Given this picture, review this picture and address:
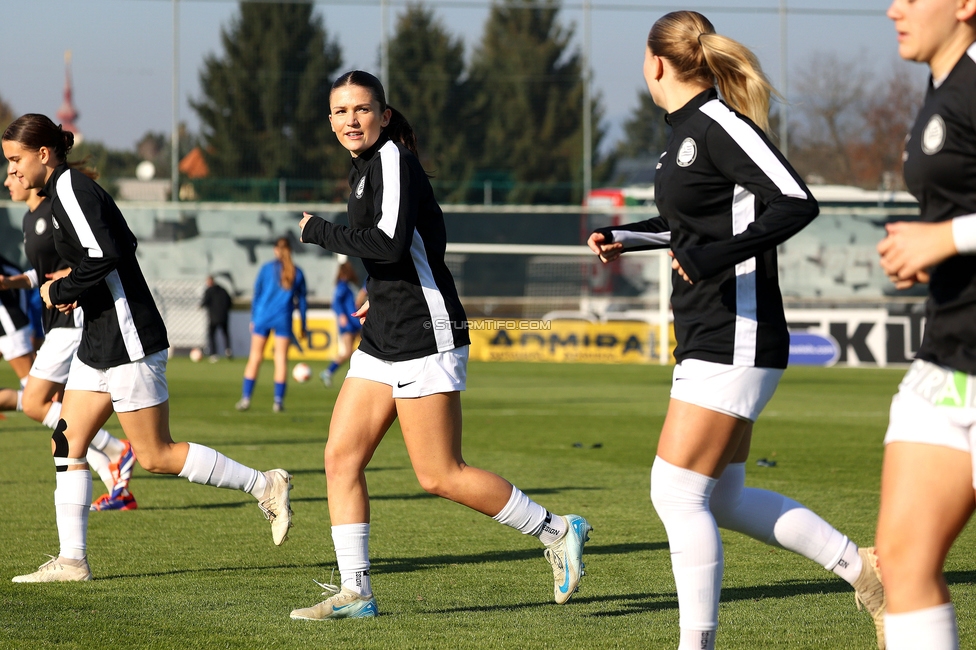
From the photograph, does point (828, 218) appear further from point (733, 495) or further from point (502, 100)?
Result: point (733, 495)

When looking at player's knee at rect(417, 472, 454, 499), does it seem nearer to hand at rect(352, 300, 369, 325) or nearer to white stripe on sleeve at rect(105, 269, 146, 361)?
hand at rect(352, 300, 369, 325)

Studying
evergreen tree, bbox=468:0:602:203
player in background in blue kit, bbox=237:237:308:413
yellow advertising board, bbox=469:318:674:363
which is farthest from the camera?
evergreen tree, bbox=468:0:602:203

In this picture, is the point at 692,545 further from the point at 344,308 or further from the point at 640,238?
the point at 344,308

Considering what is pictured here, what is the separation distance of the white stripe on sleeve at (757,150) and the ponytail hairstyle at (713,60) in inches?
6.1

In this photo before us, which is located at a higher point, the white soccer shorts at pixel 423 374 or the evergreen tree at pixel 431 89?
the evergreen tree at pixel 431 89

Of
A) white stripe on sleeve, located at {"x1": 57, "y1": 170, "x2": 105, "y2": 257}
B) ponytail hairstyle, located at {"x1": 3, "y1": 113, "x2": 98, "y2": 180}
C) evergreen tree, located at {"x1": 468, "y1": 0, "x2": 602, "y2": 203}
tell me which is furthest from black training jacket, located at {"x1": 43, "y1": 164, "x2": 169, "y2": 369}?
evergreen tree, located at {"x1": 468, "y1": 0, "x2": 602, "y2": 203}

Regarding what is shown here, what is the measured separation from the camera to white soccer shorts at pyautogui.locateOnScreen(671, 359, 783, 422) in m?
3.57

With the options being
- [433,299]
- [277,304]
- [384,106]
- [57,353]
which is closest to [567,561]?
[433,299]

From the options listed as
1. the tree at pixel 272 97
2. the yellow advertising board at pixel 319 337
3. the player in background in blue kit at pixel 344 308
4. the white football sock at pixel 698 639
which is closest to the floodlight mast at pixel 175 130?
the tree at pixel 272 97

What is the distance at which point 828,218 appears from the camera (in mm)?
33688

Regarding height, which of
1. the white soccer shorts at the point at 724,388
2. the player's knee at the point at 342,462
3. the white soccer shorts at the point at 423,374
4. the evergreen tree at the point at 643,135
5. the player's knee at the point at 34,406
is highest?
the evergreen tree at the point at 643,135

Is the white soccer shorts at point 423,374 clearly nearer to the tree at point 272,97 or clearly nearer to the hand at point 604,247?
the hand at point 604,247

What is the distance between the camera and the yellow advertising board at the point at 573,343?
28.3m

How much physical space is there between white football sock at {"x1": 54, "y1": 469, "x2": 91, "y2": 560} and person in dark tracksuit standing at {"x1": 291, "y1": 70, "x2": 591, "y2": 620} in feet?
4.31
